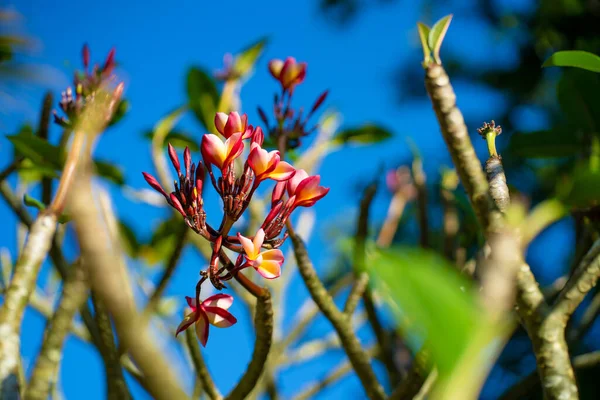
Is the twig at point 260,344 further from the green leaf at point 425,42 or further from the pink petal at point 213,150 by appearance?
the green leaf at point 425,42

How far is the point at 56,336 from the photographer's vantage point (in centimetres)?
60

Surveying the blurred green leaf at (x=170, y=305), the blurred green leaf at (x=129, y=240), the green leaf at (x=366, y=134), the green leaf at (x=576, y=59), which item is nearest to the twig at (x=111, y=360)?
the green leaf at (x=576, y=59)

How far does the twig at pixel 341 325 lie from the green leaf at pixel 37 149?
0.32 m

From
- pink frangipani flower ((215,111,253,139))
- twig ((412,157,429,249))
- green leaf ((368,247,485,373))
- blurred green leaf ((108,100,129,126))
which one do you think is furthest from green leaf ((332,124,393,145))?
green leaf ((368,247,485,373))

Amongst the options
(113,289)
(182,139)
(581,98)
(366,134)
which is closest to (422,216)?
(366,134)

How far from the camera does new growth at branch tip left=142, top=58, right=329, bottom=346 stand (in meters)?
0.44

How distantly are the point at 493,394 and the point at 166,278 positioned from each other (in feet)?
4.53

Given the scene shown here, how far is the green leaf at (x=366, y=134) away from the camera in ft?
3.49

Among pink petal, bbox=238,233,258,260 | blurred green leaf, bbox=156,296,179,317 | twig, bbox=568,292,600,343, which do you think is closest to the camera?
pink petal, bbox=238,233,258,260

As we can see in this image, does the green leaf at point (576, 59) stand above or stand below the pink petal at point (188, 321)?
above

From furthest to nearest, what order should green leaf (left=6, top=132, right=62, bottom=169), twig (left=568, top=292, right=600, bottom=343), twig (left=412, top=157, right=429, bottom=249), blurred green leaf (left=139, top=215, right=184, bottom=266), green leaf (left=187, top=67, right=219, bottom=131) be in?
blurred green leaf (left=139, top=215, right=184, bottom=266) < green leaf (left=187, top=67, right=219, bottom=131) < twig (left=412, top=157, right=429, bottom=249) < twig (left=568, top=292, right=600, bottom=343) < green leaf (left=6, top=132, right=62, bottom=169)

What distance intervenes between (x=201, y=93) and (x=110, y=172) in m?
0.29

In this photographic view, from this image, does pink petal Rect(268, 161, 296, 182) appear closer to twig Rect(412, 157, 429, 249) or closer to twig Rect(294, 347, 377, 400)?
twig Rect(412, 157, 429, 249)

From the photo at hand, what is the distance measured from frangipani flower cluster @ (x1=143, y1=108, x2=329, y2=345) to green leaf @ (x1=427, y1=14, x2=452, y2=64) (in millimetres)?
181
